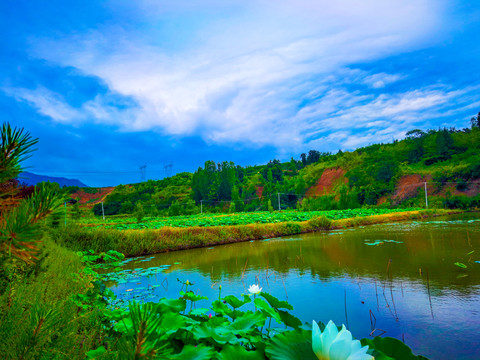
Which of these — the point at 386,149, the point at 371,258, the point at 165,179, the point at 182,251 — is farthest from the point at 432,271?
the point at 165,179

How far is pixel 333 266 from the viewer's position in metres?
4.54

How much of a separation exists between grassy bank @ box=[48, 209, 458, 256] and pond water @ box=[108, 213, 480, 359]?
854 mm

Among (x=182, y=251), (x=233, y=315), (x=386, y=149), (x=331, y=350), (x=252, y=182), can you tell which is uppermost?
(x=386, y=149)

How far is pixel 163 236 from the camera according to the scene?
7512mm

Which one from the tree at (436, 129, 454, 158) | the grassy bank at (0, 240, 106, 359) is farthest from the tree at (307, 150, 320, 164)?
the grassy bank at (0, 240, 106, 359)

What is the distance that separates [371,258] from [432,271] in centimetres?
117

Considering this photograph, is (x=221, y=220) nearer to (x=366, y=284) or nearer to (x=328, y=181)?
(x=366, y=284)

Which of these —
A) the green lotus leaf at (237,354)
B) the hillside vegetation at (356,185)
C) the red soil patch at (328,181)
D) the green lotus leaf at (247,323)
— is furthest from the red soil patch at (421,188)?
the green lotus leaf at (237,354)

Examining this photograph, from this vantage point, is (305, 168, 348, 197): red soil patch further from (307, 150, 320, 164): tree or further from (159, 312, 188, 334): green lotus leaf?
(159, 312, 188, 334): green lotus leaf

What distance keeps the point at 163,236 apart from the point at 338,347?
738 centimetres

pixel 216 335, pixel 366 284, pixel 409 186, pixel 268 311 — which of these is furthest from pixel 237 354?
pixel 409 186

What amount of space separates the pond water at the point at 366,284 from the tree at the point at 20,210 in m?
2.27

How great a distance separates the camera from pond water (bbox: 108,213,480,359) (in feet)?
7.27

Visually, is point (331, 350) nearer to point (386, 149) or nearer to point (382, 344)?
point (382, 344)
